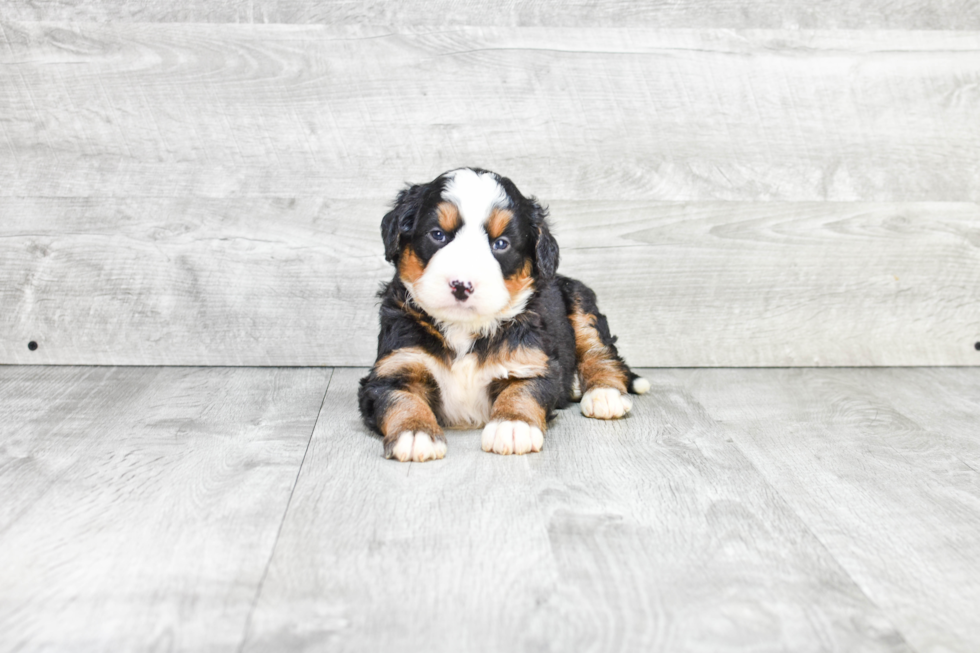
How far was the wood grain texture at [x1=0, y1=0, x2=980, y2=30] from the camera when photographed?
359 cm

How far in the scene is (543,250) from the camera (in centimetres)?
281

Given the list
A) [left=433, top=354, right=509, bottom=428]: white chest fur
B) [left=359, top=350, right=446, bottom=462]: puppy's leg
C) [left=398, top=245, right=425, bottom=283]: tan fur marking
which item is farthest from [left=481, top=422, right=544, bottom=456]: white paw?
[left=398, top=245, right=425, bottom=283]: tan fur marking

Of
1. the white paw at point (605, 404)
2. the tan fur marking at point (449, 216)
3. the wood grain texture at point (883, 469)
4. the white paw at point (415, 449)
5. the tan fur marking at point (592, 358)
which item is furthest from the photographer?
the tan fur marking at point (592, 358)

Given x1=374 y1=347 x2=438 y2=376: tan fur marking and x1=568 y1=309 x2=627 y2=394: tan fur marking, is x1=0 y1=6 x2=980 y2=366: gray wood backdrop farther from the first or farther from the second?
x1=374 y1=347 x2=438 y2=376: tan fur marking

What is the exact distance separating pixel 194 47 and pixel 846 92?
8.67 feet

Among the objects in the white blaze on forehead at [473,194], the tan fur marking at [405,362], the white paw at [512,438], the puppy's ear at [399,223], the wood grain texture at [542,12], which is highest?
the wood grain texture at [542,12]

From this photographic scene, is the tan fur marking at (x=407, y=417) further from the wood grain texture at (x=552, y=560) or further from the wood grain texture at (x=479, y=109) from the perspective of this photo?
the wood grain texture at (x=479, y=109)

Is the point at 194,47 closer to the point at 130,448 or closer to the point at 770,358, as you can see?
the point at 130,448

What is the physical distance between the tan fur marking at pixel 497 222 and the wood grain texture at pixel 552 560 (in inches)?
24.5

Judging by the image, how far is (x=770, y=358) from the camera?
3969 mm

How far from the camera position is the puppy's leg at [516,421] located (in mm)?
2604

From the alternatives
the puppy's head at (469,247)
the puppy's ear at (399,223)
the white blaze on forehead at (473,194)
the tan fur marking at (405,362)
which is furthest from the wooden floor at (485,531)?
the white blaze on forehead at (473,194)

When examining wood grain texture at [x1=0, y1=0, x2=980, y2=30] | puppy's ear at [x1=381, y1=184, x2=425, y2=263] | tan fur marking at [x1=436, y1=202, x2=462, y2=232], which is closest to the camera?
tan fur marking at [x1=436, y1=202, x2=462, y2=232]

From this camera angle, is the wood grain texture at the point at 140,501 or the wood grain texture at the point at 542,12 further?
the wood grain texture at the point at 542,12
